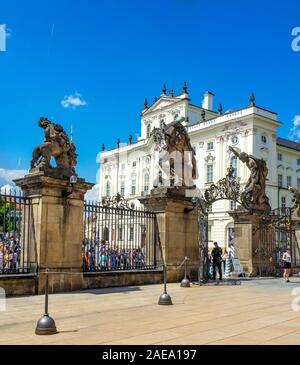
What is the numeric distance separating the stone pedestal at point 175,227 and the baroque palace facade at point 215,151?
2967cm

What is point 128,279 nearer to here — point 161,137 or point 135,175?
point 161,137

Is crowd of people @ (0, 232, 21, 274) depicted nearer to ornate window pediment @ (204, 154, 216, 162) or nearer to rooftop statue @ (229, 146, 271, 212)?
rooftop statue @ (229, 146, 271, 212)

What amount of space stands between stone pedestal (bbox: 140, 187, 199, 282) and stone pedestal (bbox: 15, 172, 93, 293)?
3686 millimetres

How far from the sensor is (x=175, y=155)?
56.9ft

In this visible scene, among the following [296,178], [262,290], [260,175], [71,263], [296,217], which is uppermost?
[296,178]

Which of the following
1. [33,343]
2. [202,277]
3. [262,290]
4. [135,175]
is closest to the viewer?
[33,343]

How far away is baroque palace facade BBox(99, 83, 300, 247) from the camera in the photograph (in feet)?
170

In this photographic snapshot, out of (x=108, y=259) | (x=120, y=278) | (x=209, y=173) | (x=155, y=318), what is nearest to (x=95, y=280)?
(x=120, y=278)

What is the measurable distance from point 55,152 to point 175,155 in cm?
533

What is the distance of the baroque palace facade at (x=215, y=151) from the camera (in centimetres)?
5178

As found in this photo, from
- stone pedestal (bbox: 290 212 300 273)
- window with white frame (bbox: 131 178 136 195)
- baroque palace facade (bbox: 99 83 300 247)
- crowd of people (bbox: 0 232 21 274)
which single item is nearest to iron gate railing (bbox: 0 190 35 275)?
crowd of people (bbox: 0 232 21 274)
